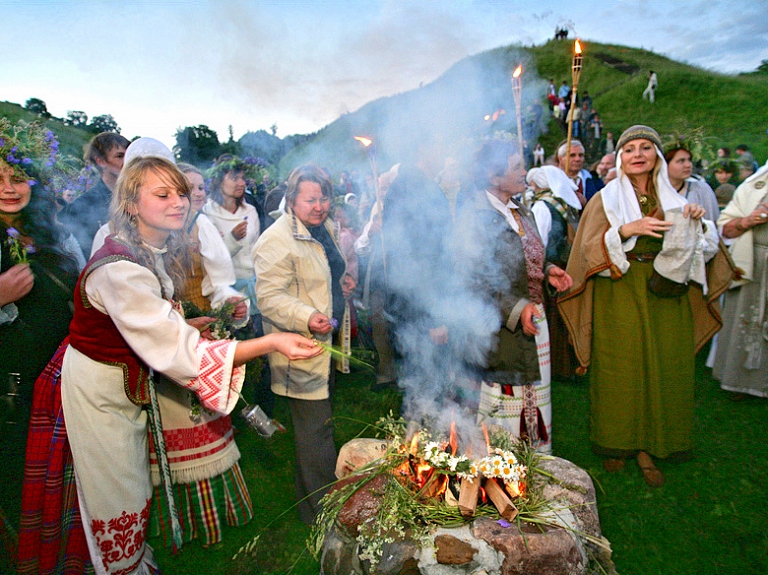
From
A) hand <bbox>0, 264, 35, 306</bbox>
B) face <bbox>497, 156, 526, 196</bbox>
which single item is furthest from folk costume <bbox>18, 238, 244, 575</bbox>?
face <bbox>497, 156, 526, 196</bbox>

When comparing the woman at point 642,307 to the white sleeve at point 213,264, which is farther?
the white sleeve at point 213,264

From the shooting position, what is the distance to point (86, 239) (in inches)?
150

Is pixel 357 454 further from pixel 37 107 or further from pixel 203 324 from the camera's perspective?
pixel 37 107

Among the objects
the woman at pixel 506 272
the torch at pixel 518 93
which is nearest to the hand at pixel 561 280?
the woman at pixel 506 272

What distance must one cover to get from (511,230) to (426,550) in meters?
2.19

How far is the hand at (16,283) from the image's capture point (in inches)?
105

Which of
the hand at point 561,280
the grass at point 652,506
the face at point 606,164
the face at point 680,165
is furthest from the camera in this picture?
the face at point 606,164

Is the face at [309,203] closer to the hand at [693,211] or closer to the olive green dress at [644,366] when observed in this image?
the olive green dress at [644,366]

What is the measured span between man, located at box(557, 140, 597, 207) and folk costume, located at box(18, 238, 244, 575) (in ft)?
16.8

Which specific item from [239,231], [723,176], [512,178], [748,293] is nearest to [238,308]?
[239,231]

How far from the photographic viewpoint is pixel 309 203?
320 cm

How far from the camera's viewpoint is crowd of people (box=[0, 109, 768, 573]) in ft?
7.45

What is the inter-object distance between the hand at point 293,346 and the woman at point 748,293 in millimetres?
4786

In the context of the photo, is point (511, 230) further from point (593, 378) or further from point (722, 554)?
point (722, 554)
